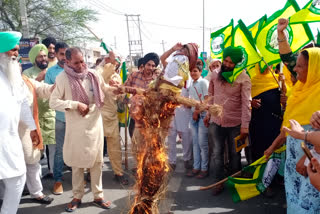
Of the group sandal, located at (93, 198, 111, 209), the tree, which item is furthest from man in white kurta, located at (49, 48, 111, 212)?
the tree

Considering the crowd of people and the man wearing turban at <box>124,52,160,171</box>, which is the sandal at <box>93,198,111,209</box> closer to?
the crowd of people

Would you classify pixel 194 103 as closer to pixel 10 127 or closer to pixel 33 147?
pixel 10 127

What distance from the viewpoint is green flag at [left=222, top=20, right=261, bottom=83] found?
3.48 meters

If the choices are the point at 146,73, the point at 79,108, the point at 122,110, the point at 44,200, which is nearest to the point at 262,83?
the point at 146,73

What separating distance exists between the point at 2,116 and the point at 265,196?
3.41 m

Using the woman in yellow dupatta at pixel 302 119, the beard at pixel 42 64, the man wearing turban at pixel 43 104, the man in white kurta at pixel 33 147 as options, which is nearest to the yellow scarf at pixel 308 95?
the woman in yellow dupatta at pixel 302 119

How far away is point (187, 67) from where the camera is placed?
1.93 m

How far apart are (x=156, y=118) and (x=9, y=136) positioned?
1619 mm

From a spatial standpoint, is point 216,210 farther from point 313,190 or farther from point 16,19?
point 16,19

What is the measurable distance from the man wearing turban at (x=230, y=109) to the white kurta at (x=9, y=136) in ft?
7.82

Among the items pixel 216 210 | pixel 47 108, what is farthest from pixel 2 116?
pixel 216 210

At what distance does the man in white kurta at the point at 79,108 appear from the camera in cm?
317

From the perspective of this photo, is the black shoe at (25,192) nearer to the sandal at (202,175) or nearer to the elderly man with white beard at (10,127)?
the elderly man with white beard at (10,127)

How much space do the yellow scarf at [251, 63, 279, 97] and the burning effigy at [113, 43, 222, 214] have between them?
2.34m
